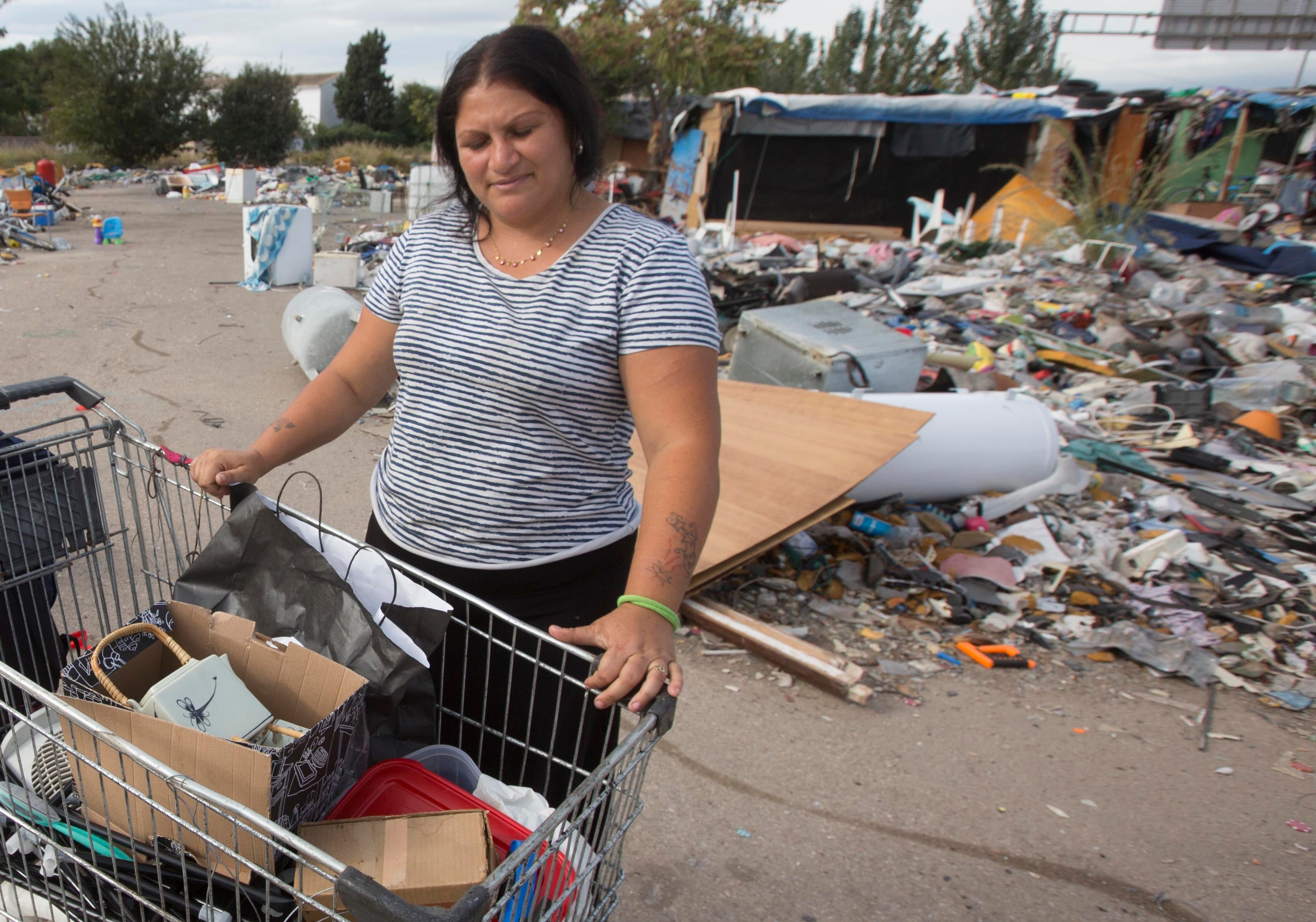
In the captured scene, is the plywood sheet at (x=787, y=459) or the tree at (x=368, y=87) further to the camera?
the tree at (x=368, y=87)

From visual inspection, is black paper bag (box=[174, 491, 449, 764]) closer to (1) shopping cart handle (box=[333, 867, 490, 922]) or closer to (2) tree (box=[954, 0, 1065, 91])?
(1) shopping cart handle (box=[333, 867, 490, 922])

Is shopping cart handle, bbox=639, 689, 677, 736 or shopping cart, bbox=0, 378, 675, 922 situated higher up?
shopping cart handle, bbox=639, 689, 677, 736

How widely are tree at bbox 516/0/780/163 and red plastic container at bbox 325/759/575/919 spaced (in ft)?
69.2

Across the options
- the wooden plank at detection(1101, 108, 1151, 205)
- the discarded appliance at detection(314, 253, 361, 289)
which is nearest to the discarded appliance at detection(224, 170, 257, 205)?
the discarded appliance at detection(314, 253, 361, 289)

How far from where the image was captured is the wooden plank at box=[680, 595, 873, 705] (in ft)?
11.3

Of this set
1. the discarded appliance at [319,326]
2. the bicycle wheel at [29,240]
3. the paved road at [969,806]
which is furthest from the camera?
the bicycle wheel at [29,240]

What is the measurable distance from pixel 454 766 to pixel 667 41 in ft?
73.6

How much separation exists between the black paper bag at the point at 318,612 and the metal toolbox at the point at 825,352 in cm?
429

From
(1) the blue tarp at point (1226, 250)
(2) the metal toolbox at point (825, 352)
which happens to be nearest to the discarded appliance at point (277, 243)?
(2) the metal toolbox at point (825, 352)

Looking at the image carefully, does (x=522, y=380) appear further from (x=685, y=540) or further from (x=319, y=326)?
(x=319, y=326)

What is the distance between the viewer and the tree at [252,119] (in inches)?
1457

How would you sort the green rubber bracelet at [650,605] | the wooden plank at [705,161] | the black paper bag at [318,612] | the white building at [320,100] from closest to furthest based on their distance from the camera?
1. the green rubber bracelet at [650,605]
2. the black paper bag at [318,612]
3. the wooden plank at [705,161]
4. the white building at [320,100]

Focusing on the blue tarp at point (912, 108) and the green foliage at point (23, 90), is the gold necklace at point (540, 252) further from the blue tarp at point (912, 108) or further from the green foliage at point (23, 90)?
the green foliage at point (23, 90)

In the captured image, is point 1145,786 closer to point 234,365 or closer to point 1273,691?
point 1273,691
